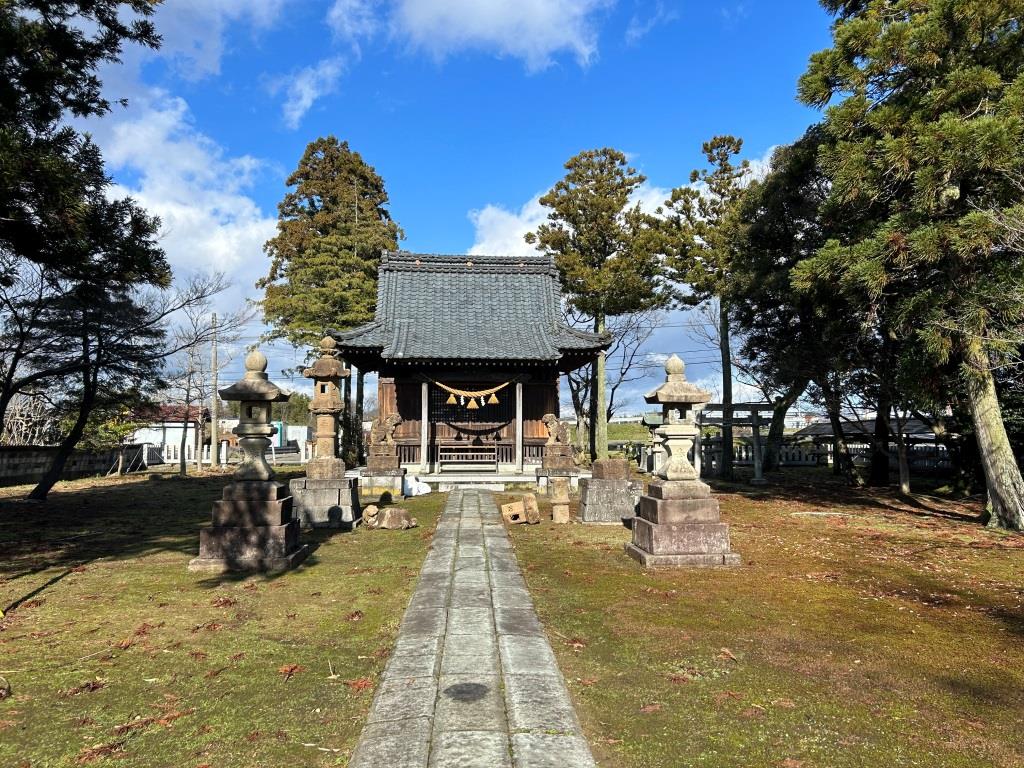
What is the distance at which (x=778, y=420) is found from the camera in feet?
72.8

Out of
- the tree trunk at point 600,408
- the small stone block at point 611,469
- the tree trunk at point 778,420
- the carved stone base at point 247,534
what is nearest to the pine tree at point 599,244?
the tree trunk at point 600,408

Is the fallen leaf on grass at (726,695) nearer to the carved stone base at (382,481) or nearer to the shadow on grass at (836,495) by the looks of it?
the shadow on grass at (836,495)

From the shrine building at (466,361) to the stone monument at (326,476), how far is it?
206 inches

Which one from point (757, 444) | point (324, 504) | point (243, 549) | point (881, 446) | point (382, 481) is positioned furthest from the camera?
point (757, 444)

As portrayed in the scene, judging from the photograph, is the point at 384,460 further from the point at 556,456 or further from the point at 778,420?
the point at 778,420

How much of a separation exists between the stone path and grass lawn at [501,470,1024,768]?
0.21 metres

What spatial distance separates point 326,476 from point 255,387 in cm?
358

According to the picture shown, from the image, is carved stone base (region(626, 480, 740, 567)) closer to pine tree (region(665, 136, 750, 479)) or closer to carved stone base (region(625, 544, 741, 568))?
carved stone base (region(625, 544, 741, 568))

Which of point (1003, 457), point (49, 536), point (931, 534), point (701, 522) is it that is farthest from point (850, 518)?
point (49, 536)

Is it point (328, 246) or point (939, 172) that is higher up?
point (328, 246)

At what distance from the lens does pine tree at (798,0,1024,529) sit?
834 centimetres

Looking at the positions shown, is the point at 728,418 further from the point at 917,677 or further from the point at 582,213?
the point at 917,677

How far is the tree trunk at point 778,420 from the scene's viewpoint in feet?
57.8

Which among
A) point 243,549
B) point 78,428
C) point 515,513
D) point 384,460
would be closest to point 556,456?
point 384,460
